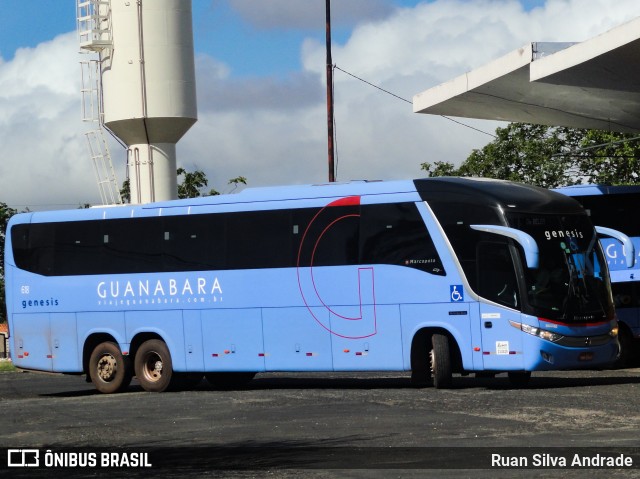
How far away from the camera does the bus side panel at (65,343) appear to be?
83.2 feet

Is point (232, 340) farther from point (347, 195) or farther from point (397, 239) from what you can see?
point (397, 239)

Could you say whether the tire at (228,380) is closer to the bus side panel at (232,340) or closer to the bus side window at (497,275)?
the bus side panel at (232,340)

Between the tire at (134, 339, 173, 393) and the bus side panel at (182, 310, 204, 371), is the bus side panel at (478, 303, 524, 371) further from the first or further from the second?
the tire at (134, 339, 173, 393)

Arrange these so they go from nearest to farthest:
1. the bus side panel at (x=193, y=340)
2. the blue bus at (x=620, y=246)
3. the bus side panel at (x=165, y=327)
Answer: the bus side panel at (x=193, y=340), the bus side panel at (x=165, y=327), the blue bus at (x=620, y=246)

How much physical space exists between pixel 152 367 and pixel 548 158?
3017 cm

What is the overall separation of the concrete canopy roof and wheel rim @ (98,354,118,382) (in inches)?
418

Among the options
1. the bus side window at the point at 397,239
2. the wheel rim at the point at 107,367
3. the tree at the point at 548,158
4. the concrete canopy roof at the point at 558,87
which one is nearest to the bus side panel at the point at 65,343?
the wheel rim at the point at 107,367

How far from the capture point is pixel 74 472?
12.0 meters

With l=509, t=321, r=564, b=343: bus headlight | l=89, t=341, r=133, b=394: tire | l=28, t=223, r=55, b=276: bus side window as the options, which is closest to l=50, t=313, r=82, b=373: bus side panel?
l=89, t=341, r=133, b=394: tire

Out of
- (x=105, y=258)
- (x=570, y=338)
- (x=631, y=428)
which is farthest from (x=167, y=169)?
(x=631, y=428)

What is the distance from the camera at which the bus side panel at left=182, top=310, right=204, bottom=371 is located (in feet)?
79.3

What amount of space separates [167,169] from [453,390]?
21.6 m

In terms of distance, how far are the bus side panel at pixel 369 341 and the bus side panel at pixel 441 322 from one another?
14cm

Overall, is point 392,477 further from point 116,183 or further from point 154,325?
point 116,183
